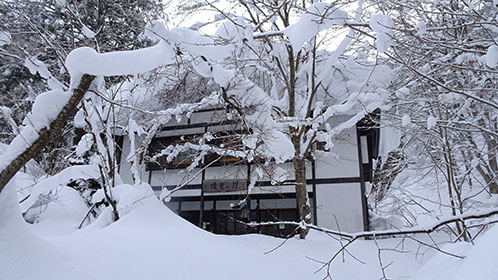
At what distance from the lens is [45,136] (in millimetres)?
2715

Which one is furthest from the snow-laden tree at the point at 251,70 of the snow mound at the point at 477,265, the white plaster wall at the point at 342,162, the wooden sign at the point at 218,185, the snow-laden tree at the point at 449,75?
the wooden sign at the point at 218,185

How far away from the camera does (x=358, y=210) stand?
9.07m

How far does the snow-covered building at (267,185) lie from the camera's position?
30.0 feet

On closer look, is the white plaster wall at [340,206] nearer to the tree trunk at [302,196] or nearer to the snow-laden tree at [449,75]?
the tree trunk at [302,196]

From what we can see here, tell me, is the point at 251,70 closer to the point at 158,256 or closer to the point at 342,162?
the point at 342,162

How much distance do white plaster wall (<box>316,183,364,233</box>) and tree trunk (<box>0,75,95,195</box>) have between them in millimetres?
7546

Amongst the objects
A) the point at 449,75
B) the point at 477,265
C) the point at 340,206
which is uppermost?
the point at 449,75

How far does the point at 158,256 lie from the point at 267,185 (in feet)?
22.1

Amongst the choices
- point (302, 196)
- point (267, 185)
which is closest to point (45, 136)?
point (302, 196)

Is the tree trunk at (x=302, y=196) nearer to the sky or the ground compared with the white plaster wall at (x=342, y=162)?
nearer to the ground

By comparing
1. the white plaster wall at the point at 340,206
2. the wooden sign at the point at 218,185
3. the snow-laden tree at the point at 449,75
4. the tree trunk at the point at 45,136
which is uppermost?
the snow-laden tree at the point at 449,75

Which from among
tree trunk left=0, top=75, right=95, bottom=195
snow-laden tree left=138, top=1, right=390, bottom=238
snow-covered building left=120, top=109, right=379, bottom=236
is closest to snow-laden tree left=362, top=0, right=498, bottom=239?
snow-laden tree left=138, top=1, right=390, bottom=238

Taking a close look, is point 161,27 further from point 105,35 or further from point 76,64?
point 105,35

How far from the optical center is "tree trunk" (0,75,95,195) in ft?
8.67
